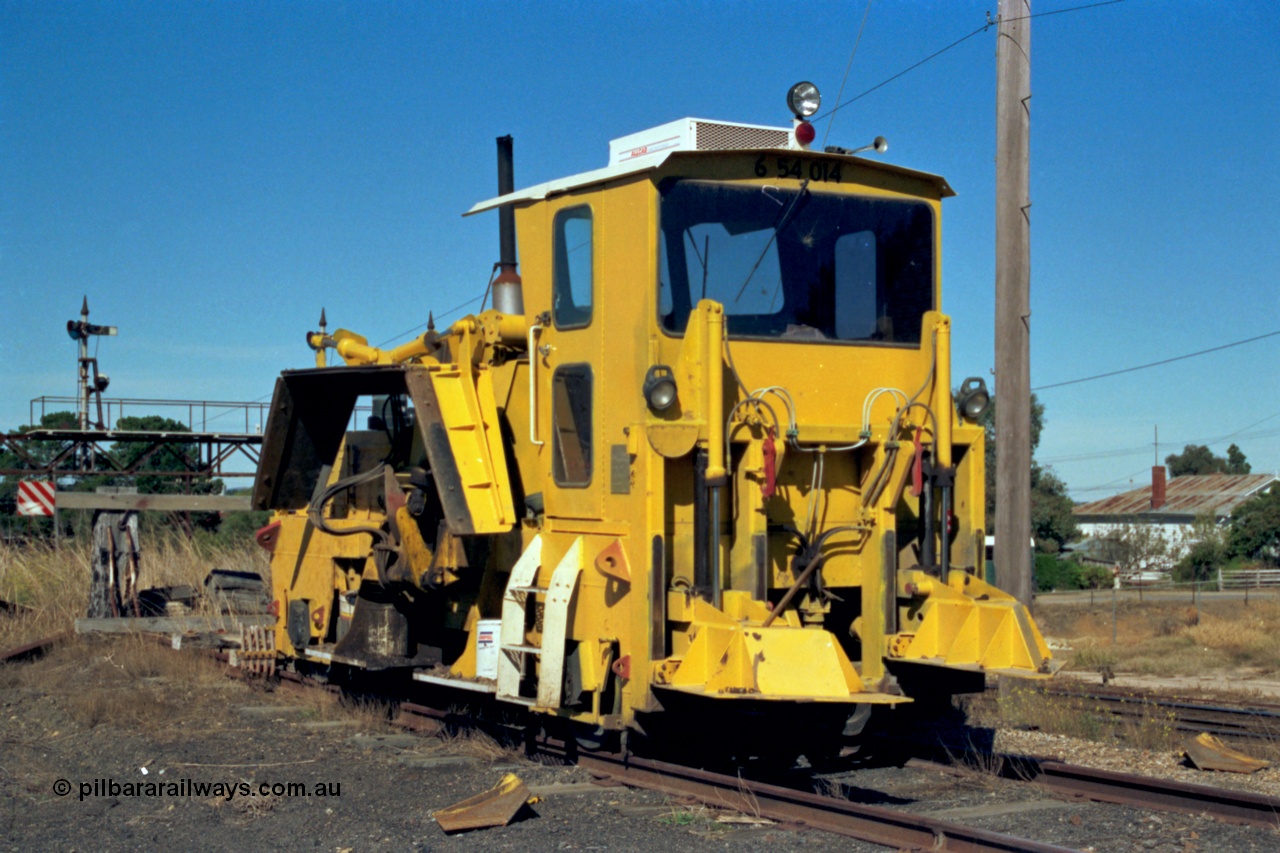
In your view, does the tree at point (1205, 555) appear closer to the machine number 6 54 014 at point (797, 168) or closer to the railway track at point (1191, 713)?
the railway track at point (1191, 713)

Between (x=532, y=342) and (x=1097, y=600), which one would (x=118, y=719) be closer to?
(x=532, y=342)

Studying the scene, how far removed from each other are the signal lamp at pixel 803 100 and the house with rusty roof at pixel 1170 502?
64222mm

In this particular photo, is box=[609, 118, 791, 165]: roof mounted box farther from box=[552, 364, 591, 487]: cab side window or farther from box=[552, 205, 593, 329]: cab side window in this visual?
box=[552, 364, 591, 487]: cab side window

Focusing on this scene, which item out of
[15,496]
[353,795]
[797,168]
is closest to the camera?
[353,795]

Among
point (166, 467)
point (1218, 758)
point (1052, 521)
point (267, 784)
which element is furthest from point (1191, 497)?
point (267, 784)

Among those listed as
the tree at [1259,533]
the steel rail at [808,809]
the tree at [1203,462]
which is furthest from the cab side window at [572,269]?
the tree at [1203,462]

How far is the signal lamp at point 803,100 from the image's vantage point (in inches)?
300

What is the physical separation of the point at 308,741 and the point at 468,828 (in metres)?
2.84

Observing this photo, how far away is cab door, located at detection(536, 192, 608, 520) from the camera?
24.1 feet

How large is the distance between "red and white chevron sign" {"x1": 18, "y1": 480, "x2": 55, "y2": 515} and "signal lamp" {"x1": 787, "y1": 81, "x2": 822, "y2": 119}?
13.8m

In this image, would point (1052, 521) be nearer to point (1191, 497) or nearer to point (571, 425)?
point (1191, 497)

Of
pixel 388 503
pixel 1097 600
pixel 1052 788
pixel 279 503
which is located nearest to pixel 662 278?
pixel 388 503

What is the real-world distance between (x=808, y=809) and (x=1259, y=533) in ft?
156

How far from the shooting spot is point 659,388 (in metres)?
6.64
